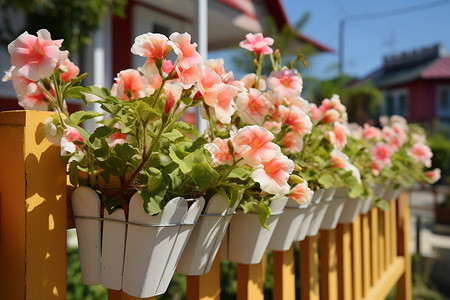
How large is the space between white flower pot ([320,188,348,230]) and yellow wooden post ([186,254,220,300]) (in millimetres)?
552

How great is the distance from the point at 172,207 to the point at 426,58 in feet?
93.2

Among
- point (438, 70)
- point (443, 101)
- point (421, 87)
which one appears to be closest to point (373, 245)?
point (421, 87)

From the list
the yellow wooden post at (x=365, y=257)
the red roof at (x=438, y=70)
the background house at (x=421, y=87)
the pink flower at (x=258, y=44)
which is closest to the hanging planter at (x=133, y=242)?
the pink flower at (x=258, y=44)

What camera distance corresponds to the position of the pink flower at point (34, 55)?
0.67 meters

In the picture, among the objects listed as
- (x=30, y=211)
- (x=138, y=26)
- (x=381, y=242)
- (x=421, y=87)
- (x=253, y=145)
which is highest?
(x=421, y=87)

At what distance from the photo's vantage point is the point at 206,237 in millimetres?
830

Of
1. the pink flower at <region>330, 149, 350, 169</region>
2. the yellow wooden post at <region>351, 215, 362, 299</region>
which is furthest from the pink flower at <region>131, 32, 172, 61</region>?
the yellow wooden post at <region>351, 215, 362, 299</region>

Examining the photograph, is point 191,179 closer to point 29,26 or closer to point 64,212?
point 64,212

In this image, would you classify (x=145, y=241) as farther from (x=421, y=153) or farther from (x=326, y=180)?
(x=421, y=153)

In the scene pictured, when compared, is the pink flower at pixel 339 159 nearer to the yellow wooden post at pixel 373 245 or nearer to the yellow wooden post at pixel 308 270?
the yellow wooden post at pixel 308 270

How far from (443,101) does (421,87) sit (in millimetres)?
1342

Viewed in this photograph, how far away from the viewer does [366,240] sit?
1.97 meters

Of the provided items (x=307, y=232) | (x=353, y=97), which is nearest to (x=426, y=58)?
(x=353, y=97)

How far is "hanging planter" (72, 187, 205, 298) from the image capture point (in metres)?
0.73
